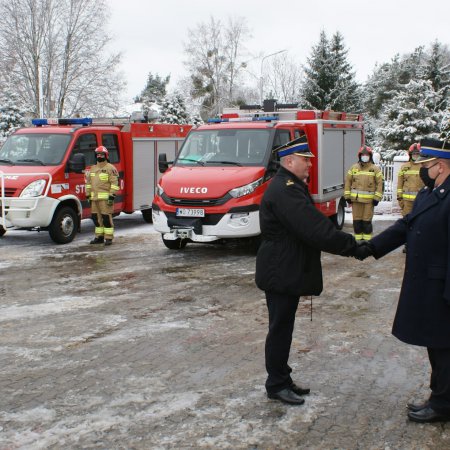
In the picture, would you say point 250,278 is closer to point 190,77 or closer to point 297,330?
point 297,330

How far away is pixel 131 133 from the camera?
13.5m

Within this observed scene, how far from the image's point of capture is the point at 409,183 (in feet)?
34.7

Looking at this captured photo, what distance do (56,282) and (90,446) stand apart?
193 inches

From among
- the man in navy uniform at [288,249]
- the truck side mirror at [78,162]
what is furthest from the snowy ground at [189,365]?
the truck side mirror at [78,162]

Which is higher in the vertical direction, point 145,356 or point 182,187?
point 182,187

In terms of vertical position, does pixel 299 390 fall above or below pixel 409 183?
below

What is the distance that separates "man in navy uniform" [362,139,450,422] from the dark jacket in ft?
1.54

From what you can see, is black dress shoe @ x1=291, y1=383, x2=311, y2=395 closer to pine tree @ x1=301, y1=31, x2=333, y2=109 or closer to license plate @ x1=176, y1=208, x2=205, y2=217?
license plate @ x1=176, y1=208, x2=205, y2=217

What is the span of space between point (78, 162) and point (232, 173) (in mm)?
3281

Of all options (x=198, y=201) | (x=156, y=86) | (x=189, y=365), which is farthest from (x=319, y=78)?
(x=156, y=86)

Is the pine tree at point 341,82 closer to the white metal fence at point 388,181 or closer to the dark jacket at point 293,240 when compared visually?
the white metal fence at point 388,181

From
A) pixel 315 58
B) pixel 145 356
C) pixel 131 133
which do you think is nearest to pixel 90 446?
pixel 145 356

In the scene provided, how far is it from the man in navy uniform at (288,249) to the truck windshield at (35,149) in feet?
26.7

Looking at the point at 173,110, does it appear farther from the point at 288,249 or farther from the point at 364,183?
the point at 288,249
